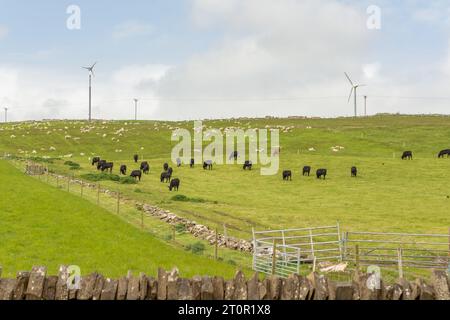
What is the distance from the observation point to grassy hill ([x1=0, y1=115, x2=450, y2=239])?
123ft

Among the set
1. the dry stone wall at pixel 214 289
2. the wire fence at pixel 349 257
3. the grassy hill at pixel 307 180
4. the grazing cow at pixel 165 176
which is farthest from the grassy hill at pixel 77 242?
the grazing cow at pixel 165 176

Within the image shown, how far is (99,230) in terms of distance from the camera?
30188mm

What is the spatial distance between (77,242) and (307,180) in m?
37.4

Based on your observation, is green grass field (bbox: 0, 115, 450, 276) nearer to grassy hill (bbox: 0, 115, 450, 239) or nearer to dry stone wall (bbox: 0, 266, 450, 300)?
grassy hill (bbox: 0, 115, 450, 239)

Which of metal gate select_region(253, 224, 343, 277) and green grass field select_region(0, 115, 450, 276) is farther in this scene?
green grass field select_region(0, 115, 450, 276)

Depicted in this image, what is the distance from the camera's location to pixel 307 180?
198 ft

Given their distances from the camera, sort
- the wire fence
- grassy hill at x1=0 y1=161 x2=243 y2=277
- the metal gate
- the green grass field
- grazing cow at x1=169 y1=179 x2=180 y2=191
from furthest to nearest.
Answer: grazing cow at x1=169 y1=179 x2=180 y2=191 → the green grass field → the wire fence → the metal gate → grassy hill at x1=0 y1=161 x2=243 y2=277

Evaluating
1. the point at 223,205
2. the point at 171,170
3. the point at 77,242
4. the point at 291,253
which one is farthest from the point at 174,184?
the point at 291,253

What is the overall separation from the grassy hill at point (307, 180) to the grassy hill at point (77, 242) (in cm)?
652

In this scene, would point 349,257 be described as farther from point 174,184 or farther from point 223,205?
point 174,184

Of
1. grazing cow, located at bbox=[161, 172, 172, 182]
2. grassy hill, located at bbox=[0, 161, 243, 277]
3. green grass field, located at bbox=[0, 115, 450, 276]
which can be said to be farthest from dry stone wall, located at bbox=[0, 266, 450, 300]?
grazing cow, located at bbox=[161, 172, 172, 182]

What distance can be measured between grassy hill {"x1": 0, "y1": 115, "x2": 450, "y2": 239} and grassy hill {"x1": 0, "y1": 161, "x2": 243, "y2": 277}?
21.4ft
